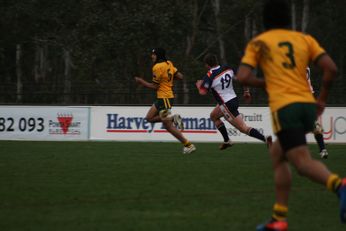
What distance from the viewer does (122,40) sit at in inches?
1323

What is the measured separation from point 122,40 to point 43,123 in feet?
39.4

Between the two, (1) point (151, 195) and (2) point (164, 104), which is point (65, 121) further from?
(1) point (151, 195)

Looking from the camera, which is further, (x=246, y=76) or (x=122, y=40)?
(x=122, y=40)

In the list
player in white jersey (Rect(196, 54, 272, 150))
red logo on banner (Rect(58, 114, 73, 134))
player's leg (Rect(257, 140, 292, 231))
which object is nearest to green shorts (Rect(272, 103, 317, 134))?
player's leg (Rect(257, 140, 292, 231))

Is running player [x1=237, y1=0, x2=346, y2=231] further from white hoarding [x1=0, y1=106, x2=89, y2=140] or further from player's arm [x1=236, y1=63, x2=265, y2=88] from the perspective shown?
white hoarding [x1=0, y1=106, x2=89, y2=140]

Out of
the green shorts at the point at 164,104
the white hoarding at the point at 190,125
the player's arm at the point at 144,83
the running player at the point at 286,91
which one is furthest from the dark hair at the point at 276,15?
the white hoarding at the point at 190,125

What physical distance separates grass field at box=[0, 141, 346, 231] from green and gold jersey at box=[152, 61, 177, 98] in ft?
5.85

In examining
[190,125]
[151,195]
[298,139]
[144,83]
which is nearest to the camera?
[298,139]

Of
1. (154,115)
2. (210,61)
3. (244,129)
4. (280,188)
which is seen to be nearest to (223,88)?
(210,61)

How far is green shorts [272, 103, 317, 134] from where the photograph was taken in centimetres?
605

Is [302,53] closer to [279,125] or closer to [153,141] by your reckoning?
[279,125]

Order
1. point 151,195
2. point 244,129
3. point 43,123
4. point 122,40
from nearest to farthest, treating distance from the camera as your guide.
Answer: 1. point 151,195
2. point 244,129
3. point 43,123
4. point 122,40

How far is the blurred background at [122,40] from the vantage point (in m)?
24.9

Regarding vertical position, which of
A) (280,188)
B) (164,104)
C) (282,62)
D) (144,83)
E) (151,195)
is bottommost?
(151,195)
